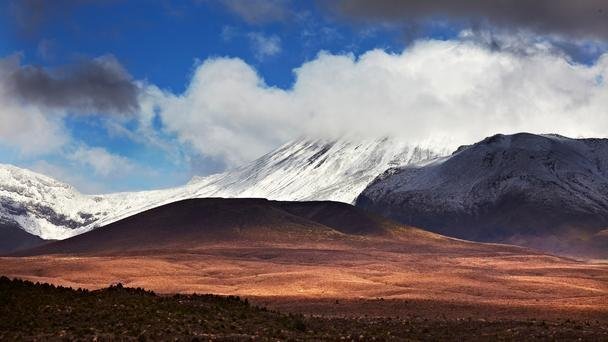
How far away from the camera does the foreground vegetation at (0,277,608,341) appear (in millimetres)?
29562

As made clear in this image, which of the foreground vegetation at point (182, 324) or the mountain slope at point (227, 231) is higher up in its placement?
the mountain slope at point (227, 231)

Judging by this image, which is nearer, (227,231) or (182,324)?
(182,324)

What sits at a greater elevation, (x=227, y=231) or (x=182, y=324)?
(x=227, y=231)

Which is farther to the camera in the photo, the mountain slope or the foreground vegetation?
the mountain slope

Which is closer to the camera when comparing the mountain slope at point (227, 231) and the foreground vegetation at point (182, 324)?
the foreground vegetation at point (182, 324)

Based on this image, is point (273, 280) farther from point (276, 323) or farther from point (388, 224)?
point (388, 224)

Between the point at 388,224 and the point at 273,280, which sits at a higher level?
the point at 388,224

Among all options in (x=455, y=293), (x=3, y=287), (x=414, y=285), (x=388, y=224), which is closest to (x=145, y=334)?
(x=3, y=287)

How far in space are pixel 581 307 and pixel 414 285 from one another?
64.6 ft

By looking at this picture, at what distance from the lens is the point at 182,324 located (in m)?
31.1

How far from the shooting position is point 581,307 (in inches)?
2080

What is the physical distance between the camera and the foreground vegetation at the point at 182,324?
97.0 ft

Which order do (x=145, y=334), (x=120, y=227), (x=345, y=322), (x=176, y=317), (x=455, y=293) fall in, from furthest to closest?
(x=120, y=227) → (x=455, y=293) → (x=345, y=322) → (x=176, y=317) → (x=145, y=334)

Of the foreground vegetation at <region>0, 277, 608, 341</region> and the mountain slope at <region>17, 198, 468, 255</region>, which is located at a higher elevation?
the mountain slope at <region>17, 198, 468, 255</region>
